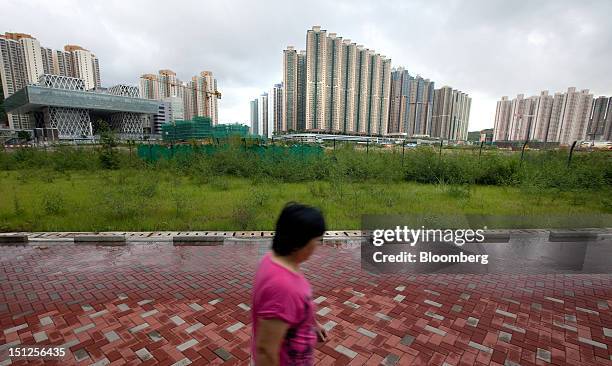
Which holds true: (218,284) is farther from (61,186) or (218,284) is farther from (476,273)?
(61,186)

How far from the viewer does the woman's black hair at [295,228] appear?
4.11 feet

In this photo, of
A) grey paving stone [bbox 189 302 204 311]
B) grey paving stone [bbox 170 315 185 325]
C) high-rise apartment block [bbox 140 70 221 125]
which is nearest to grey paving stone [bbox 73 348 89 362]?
grey paving stone [bbox 170 315 185 325]

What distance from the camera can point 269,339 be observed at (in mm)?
1200

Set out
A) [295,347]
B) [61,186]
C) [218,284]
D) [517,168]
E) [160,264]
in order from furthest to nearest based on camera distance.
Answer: [517,168] < [61,186] < [160,264] < [218,284] < [295,347]

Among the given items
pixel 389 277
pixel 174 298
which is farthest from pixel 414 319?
pixel 174 298

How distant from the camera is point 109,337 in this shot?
10.1ft

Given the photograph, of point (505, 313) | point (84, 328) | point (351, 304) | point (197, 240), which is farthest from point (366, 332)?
point (197, 240)

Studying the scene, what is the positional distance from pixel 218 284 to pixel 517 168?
574 inches

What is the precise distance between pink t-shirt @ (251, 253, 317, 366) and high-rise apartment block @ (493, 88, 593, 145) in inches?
2163

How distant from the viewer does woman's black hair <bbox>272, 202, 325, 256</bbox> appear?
1.25 meters

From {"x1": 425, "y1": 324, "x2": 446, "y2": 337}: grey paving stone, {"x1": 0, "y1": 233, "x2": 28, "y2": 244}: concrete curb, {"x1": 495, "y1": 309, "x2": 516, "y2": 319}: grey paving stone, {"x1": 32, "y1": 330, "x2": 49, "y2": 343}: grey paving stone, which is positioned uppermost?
{"x1": 495, "y1": 309, "x2": 516, "y2": 319}: grey paving stone

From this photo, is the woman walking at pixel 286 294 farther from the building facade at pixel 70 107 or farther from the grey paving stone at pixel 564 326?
the building facade at pixel 70 107

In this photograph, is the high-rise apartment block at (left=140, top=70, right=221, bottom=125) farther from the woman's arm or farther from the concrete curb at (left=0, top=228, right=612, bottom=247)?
the woman's arm

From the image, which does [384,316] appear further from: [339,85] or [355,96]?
[355,96]
